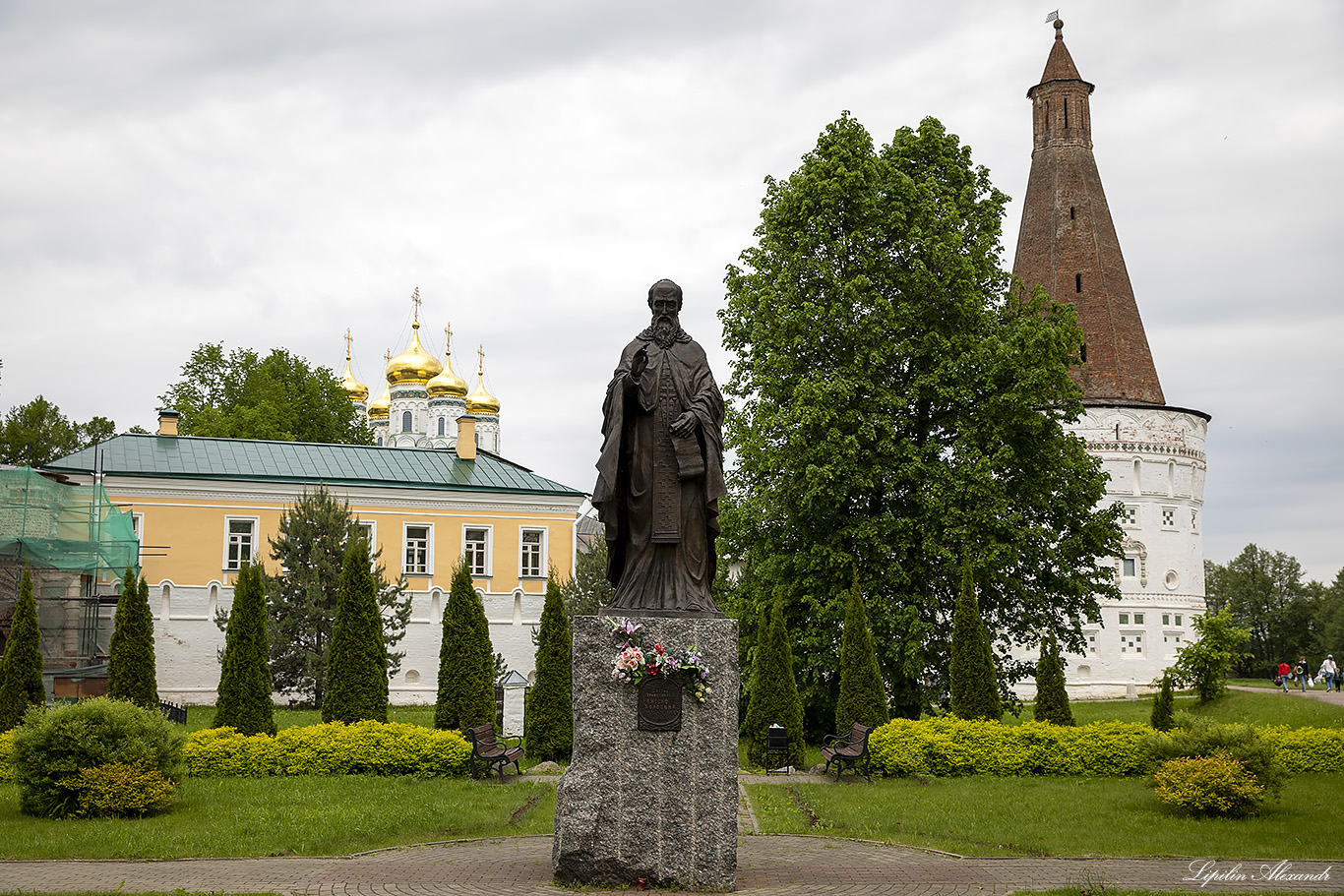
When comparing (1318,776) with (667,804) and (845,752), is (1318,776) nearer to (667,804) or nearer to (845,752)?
(845,752)

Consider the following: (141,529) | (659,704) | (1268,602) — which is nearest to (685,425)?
(659,704)

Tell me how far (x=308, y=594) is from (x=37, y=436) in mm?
20482

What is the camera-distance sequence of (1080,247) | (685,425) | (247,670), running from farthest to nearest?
(1080,247)
(247,670)
(685,425)

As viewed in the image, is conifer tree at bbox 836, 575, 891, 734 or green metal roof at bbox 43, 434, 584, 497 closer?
conifer tree at bbox 836, 575, 891, 734

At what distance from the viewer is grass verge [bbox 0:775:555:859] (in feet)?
29.7

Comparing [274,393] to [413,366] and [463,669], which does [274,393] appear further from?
[463,669]

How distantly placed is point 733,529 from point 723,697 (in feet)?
38.8

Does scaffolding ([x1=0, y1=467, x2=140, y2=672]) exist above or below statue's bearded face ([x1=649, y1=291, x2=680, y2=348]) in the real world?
below

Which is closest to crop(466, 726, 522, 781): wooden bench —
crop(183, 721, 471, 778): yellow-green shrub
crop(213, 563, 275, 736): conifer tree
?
crop(183, 721, 471, 778): yellow-green shrub

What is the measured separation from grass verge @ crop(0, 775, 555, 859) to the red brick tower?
95.8 ft

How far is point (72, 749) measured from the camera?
34.6 feet

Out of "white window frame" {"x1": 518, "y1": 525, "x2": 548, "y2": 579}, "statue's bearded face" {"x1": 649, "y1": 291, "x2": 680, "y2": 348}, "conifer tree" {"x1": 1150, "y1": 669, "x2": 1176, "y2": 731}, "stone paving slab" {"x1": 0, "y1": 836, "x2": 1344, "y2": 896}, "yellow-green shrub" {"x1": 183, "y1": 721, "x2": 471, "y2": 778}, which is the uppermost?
"statue's bearded face" {"x1": 649, "y1": 291, "x2": 680, "y2": 348}

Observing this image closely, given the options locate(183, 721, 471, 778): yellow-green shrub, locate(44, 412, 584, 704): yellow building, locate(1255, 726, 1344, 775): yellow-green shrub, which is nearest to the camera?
locate(183, 721, 471, 778): yellow-green shrub

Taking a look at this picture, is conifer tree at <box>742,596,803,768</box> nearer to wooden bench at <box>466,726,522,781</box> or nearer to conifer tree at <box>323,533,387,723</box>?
wooden bench at <box>466,726,522,781</box>
